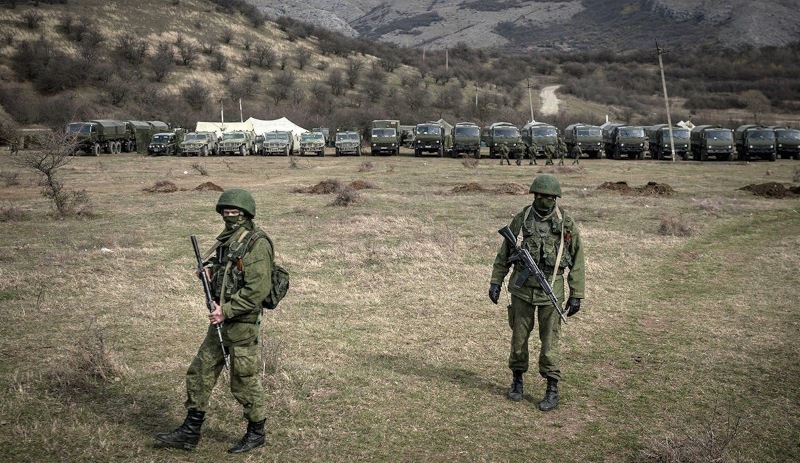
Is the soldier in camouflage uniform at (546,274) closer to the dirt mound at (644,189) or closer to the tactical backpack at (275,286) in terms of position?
the tactical backpack at (275,286)

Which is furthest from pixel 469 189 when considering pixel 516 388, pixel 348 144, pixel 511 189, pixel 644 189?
pixel 348 144

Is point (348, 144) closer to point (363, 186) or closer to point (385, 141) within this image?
point (385, 141)

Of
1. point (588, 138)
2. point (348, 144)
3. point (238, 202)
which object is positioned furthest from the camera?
point (348, 144)

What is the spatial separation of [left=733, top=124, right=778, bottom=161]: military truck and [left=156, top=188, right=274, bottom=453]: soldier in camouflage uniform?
35174mm

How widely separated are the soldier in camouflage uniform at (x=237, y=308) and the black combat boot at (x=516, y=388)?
2139mm

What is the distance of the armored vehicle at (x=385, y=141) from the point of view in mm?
38375

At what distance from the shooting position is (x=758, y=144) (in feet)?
114

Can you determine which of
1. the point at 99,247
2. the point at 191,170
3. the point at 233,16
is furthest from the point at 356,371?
the point at 233,16

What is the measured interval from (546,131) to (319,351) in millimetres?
30734

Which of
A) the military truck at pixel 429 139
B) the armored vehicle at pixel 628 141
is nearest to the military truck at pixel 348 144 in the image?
the military truck at pixel 429 139

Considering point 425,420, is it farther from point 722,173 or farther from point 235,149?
point 235,149

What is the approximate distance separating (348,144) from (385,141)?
2251 millimetres

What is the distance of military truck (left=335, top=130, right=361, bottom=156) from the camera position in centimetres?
3931

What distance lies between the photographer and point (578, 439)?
5184 mm
